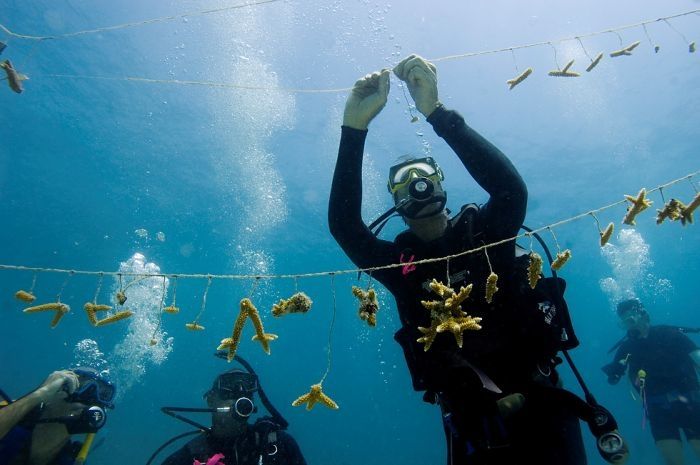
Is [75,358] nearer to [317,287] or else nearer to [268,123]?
[317,287]

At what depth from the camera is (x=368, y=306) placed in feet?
10.5

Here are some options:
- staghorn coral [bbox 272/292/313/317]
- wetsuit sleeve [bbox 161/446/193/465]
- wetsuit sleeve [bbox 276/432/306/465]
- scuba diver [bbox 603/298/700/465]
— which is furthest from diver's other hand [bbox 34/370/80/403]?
scuba diver [bbox 603/298/700/465]

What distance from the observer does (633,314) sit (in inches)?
551

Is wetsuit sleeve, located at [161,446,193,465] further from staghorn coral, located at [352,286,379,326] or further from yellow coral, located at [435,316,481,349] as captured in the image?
yellow coral, located at [435,316,481,349]

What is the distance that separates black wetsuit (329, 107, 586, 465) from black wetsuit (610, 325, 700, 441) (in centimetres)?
1142

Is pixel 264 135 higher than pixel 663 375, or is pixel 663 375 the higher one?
pixel 264 135

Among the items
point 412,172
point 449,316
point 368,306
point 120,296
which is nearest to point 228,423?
point 120,296

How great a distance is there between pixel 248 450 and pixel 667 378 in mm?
13364

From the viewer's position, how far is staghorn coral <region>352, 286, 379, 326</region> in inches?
124

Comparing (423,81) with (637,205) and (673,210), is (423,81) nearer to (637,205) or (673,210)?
(637,205)

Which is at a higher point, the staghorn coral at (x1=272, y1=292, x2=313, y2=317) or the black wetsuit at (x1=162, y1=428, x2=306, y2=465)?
the staghorn coral at (x1=272, y1=292, x2=313, y2=317)

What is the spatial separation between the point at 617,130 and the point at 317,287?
36709 mm

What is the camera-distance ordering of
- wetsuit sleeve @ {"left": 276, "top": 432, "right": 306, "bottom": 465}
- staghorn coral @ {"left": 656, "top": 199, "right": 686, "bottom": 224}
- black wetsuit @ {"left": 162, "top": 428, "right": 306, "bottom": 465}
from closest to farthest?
1. staghorn coral @ {"left": 656, "top": 199, "right": 686, "bottom": 224}
2. black wetsuit @ {"left": 162, "top": 428, "right": 306, "bottom": 465}
3. wetsuit sleeve @ {"left": 276, "top": 432, "right": 306, "bottom": 465}

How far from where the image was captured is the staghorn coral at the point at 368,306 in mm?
3154
